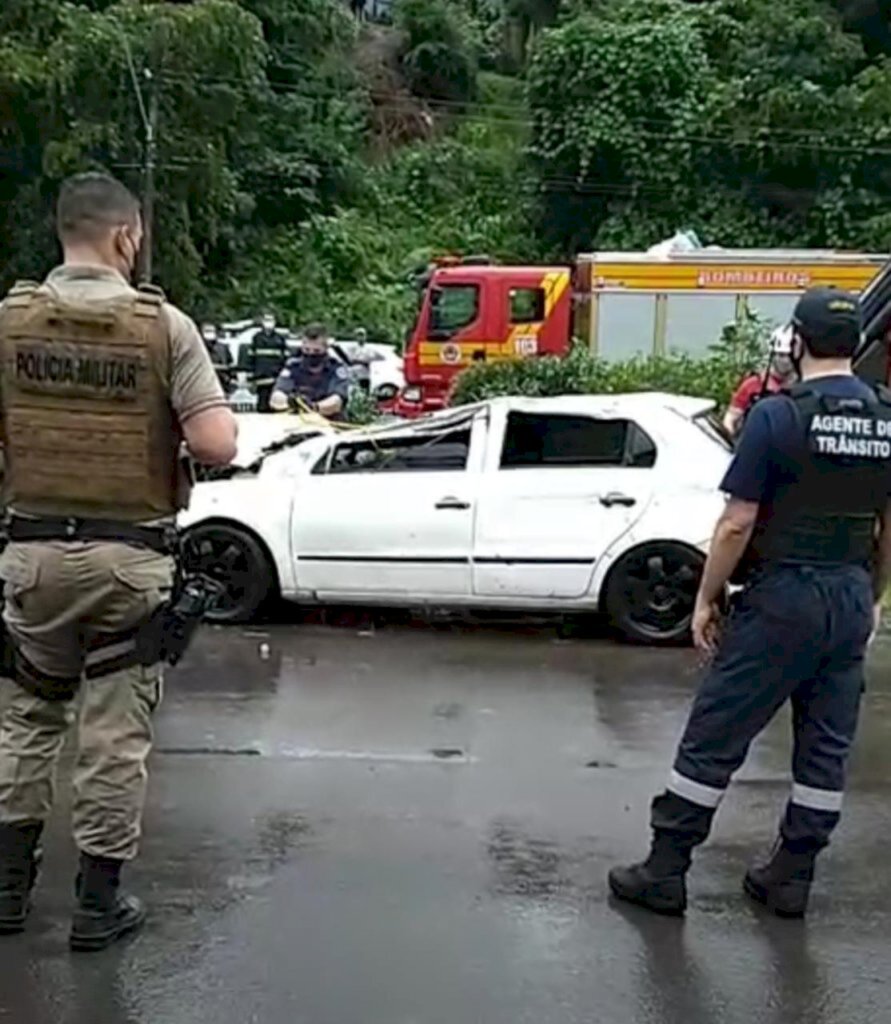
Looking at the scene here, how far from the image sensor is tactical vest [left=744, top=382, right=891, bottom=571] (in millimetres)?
4699

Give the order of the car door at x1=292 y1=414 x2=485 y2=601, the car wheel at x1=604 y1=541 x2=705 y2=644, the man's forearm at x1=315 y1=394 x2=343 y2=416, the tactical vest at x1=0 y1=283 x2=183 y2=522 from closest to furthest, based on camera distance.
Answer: the tactical vest at x1=0 y1=283 x2=183 y2=522
the car wheel at x1=604 y1=541 x2=705 y2=644
the car door at x1=292 y1=414 x2=485 y2=601
the man's forearm at x1=315 y1=394 x2=343 y2=416

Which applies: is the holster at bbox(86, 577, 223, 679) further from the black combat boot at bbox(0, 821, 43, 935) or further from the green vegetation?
the green vegetation

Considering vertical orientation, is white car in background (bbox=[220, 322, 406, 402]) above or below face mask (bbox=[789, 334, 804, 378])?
below

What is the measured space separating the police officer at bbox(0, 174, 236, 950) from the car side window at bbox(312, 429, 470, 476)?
5.64m

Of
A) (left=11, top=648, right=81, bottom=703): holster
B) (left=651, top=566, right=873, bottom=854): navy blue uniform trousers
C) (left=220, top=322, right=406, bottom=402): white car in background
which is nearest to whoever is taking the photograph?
(left=11, top=648, right=81, bottom=703): holster

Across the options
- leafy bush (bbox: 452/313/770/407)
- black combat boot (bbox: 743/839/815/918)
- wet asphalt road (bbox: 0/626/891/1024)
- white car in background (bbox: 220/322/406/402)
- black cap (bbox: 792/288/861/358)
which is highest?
black cap (bbox: 792/288/861/358)

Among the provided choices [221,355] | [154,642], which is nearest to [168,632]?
[154,642]

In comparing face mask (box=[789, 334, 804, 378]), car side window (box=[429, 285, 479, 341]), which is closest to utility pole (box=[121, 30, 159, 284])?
car side window (box=[429, 285, 479, 341])

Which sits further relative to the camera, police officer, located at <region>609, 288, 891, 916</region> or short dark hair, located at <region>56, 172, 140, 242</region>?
police officer, located at <region>609, 288, 891, 916</region>

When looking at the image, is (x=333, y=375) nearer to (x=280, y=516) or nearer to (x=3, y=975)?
(x=280, y=516)

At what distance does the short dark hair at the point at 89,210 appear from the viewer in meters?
4.51

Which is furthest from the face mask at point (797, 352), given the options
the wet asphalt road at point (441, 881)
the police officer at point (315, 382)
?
the police officer at point (315, 382)

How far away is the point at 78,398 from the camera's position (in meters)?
4.48

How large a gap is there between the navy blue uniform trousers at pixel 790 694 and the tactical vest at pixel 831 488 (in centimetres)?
6
